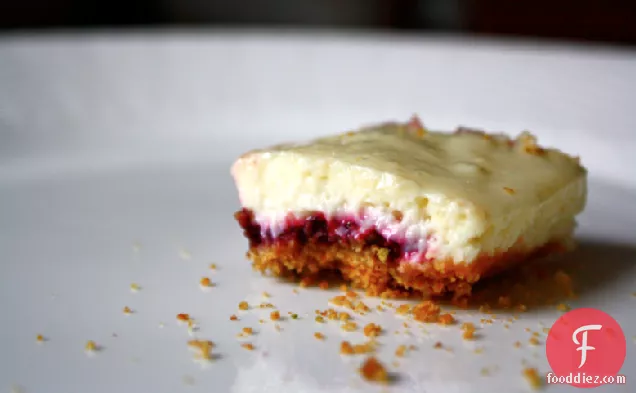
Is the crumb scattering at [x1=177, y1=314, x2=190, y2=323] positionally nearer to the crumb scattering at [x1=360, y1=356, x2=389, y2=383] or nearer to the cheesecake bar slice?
the cheesecake bar slice

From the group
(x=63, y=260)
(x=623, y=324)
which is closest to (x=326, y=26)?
(x=63, y=260)

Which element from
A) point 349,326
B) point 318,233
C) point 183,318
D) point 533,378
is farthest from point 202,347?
point 533,378

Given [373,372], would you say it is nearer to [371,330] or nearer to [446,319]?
[371,330]

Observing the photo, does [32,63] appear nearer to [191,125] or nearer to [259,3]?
[191,125]

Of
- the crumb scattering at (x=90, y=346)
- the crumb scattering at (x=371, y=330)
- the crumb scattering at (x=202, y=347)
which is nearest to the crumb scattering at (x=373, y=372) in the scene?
the crumb scattering at (x=371, y=330)

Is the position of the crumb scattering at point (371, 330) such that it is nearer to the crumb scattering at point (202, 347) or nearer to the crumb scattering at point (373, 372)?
the crumb scattering at point (373, 372)

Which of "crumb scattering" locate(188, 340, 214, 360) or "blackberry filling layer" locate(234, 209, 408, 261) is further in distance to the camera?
"blackberry filling layer" locate(234, 209, 408, 261)

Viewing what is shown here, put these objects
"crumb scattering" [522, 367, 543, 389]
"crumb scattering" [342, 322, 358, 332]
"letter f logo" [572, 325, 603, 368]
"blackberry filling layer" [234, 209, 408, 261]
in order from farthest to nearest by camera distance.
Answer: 1. "blackberry filling layer" [234, 209, 408, 261]
2. "crumb scattering" [342, 322, 358, 332]
3. "letter f logo" [572, 325, 603, 368]
4. "crumb scattering" [522, 367, 543, 389]

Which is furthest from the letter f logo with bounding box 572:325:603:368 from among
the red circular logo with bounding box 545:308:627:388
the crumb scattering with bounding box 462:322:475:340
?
the crumb scattering with bounding box 462:322:475:340
